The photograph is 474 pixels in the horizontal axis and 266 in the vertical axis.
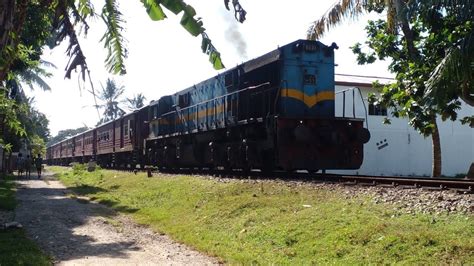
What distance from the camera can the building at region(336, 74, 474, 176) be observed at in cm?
2738

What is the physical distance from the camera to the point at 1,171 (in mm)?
29250

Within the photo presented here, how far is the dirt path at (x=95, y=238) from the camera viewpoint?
759 cm

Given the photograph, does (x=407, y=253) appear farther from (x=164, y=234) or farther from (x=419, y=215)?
(x=164, y=234)

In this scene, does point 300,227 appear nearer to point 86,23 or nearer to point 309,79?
point 86,23

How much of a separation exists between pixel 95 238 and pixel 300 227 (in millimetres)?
4123

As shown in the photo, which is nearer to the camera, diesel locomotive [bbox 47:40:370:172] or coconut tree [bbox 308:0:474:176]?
coconut tree [bbox 308:0:474:176]

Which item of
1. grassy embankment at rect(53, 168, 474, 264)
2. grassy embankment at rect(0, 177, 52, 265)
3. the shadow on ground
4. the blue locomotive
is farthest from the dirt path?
the blue locomotive

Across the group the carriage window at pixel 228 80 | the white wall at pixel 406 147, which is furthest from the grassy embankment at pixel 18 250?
the white wall at pixel 406 147

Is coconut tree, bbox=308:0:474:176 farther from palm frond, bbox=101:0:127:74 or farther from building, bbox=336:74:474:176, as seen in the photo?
building, bbox=336:74:474:176

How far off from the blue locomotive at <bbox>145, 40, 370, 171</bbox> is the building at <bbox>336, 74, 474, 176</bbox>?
11.4m

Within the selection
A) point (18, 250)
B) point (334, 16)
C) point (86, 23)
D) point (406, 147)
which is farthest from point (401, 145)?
point (86, 23)

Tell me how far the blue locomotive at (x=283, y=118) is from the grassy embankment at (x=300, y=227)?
5.95 feet

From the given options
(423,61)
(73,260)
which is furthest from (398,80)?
(73,260)

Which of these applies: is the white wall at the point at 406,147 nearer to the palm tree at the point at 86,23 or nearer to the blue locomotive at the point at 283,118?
the blue locomotive at the point at 283,118
